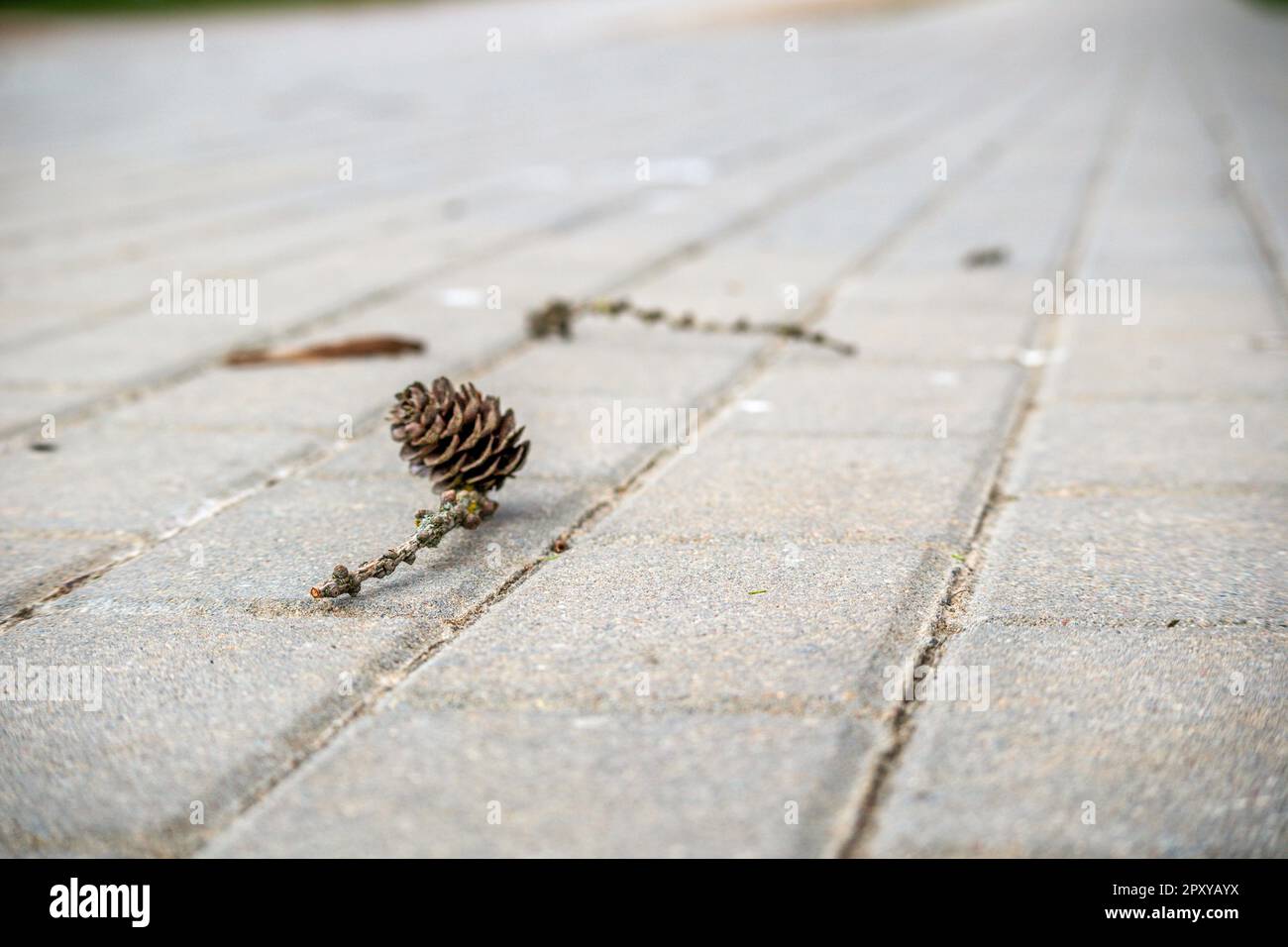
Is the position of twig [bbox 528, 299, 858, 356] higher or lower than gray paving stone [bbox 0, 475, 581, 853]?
higher

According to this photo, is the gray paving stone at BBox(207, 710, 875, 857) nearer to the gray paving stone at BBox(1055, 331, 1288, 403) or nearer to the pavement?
the pavement

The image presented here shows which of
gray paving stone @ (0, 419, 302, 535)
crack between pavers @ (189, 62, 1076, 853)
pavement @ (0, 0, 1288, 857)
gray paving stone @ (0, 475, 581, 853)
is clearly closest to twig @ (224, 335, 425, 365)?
pavement @ (0, 0, 1288, 857)

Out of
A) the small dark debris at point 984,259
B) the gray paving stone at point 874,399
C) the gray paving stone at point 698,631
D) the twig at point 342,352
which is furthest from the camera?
the small dark debris at point 984,259

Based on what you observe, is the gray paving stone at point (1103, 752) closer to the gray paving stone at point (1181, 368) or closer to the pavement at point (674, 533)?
the pavement at point (674, 533)

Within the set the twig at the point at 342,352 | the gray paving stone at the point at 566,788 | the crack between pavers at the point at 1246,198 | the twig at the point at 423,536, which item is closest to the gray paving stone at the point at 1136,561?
the gray paving stone at the point at 566,788

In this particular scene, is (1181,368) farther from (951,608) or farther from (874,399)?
(951,608)

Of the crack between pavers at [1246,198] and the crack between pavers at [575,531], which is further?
the crack between pavers at [1246,198]

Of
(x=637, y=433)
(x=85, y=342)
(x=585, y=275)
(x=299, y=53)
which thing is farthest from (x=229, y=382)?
(x=299, y=53)
